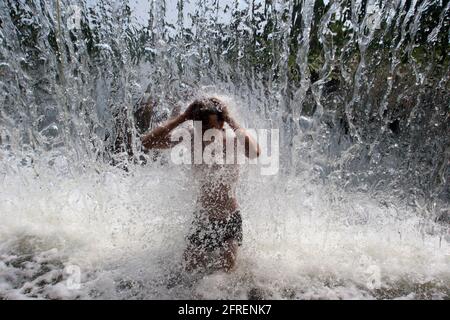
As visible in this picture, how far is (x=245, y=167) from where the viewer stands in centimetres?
413

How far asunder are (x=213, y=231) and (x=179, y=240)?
1.86 ft

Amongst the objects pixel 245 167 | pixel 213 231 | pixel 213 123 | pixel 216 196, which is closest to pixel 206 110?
pixel 213 123

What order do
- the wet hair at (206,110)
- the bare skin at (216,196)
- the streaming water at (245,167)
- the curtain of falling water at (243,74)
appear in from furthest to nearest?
the curtain of falling water at (243,74) < the streaming water at (245,167) < the bare skin at (216,196) < the wet hair at (206,110)

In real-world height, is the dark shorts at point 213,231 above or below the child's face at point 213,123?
below

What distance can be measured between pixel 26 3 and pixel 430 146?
21.8 ft

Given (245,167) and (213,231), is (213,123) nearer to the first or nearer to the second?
(213,231)

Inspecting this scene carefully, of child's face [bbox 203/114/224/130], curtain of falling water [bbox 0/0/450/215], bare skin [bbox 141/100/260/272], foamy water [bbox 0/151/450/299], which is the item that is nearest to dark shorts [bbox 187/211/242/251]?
bare skin [bbox 141/100/260/272]

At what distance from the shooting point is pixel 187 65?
235 inches

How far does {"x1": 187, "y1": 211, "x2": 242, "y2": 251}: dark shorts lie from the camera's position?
10.3ft

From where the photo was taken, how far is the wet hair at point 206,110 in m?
2.97

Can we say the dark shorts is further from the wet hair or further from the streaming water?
the wet hair

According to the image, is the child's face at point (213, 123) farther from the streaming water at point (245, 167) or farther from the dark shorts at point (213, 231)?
the dark shorts at point (213, 231)

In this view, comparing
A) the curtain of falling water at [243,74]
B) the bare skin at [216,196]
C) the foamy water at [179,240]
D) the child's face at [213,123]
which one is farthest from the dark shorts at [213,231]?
the curtain of falling water at [243,74]

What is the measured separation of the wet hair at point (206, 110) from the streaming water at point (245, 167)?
53 centimetres
